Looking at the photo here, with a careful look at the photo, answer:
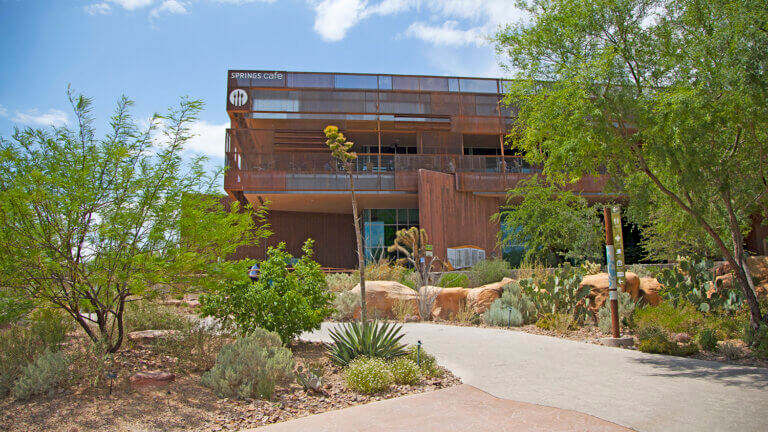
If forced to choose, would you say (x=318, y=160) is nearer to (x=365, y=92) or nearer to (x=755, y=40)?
(x=365, y=92)

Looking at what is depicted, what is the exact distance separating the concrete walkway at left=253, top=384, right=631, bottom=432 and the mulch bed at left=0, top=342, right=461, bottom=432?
1.40 ft

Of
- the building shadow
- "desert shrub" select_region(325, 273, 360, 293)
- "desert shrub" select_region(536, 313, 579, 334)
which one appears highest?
"desert shrub" select_region(325, 273, 360, 293)

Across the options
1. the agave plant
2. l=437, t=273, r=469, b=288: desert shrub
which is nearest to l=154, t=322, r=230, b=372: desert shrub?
the agave plant

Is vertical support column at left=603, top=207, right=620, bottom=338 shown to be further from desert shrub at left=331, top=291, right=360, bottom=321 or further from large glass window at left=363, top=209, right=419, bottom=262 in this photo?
large glass window at left=363, top=209, right=419, bottom=262

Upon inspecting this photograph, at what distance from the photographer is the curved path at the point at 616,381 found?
520 cm

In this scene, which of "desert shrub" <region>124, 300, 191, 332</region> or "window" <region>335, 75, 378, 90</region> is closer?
"desert shrub" <region>124, 300, 191, 332</region>

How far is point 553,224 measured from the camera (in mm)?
21859

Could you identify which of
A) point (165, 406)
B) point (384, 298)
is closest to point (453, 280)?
point (384, 298)

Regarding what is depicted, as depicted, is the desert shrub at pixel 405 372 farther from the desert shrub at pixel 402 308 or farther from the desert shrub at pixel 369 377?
the desert shrub at pixel 402 308

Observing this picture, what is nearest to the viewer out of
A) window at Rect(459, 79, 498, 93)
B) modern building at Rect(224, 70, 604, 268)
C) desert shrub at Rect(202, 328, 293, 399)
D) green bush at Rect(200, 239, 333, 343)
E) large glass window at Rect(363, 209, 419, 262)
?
desert shrub at Rect(202, 328, 293, 399)

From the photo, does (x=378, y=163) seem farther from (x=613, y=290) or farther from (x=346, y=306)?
(x=613, y=290)

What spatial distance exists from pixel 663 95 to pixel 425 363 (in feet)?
21.1

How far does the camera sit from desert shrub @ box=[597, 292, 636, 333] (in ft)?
34.8

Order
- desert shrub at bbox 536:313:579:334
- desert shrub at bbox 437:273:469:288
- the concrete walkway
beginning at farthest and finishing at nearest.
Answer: desert shrub at bbox 437:273:469:288 < desert shrub at bbox 536:313:579:334 < the concrete walkway
